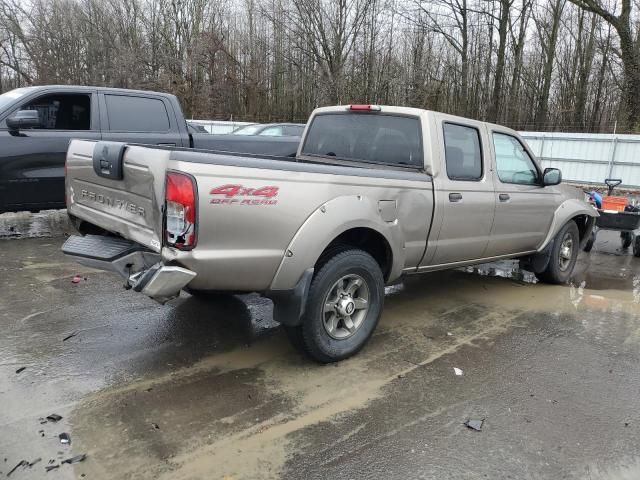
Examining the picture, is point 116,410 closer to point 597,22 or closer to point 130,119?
point 130,119

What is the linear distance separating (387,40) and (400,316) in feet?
91.6

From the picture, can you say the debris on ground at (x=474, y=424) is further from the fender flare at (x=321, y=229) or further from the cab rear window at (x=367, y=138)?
the cab rear window at (x=367, y=138)

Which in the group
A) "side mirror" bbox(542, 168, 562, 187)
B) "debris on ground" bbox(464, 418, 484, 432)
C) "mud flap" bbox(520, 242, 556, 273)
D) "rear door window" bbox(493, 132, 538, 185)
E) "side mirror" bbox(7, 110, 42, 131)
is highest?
"side mirror" bbox(7, 110, 42, 131)

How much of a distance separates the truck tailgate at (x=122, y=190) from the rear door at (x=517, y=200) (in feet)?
10.8

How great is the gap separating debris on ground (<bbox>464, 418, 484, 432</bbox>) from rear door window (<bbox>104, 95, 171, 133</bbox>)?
5911 millimetres

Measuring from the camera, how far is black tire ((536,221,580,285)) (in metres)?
6.09

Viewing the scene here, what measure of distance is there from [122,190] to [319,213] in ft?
4.24

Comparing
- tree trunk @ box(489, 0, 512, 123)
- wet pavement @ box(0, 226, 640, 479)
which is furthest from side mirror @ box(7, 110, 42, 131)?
tree trunk @ box(489, 0, 512, 123)

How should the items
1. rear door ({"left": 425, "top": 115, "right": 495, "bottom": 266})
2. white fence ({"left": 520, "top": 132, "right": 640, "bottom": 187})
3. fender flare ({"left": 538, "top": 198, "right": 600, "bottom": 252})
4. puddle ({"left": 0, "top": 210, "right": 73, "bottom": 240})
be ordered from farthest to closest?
white fence ({"left": 520, "top": 132, "right": 640, "bottom": 187}), puddle ({"left": 0, "top": 210, "right": 73, "bottom": 240}), fender flare ({"left": 538, "top": 198, "right": 600, "bottom": 252}), rear door ({"left": 425, "top": 115, "right": 495, "bottom": 266})

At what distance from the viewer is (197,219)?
2.94 meters

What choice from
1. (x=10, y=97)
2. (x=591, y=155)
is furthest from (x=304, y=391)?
(x=591, y=155)

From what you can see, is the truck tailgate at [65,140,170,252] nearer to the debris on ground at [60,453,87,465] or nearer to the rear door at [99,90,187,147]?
the debris on ground at [60,453,87,465]

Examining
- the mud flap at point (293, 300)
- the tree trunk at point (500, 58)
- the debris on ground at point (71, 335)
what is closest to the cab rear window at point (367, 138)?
the mud flap at point (293, 300)

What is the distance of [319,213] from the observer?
135 inches
